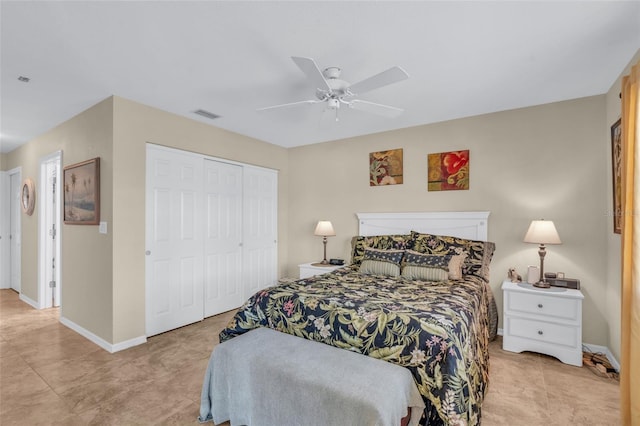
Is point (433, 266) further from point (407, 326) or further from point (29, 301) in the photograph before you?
point (29, 301)

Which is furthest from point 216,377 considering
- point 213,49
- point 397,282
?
point 213,49

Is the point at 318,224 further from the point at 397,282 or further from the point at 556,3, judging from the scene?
the point at 556,3

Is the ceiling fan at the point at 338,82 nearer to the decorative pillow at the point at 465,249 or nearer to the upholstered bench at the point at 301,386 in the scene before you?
the decorative pillow at the point at 465,249

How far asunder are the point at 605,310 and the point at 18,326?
6625 mm

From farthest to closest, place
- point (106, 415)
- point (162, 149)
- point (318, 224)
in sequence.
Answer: point (318, 224)
point (162, 149)
point (106, 415)

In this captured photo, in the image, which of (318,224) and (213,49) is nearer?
(213,49)

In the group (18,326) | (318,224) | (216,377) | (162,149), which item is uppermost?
(162,149)

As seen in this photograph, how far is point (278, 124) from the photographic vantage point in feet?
13.3

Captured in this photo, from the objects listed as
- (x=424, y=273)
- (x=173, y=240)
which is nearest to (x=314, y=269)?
(x=424, y=273)

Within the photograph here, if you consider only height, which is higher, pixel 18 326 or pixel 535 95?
pixel 535 95

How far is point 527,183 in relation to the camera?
3.42 metres

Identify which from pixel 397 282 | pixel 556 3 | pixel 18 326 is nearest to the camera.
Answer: pixel 556 3

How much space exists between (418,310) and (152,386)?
7.11ft

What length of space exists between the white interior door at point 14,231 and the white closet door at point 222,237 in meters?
3.79
